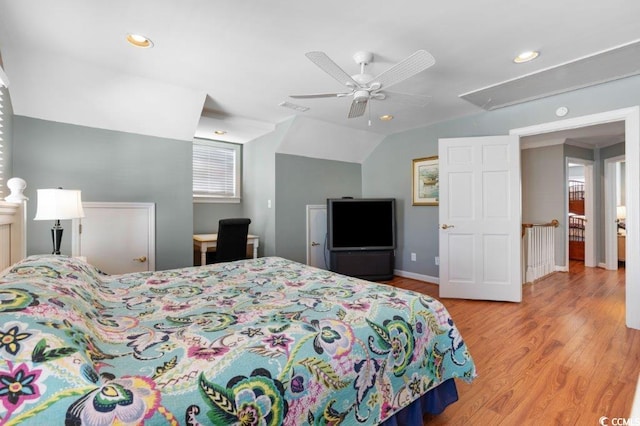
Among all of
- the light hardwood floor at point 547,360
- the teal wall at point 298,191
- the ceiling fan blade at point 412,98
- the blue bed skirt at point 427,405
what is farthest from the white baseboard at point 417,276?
the blue bed skirt at point 427,405

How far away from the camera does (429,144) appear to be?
171 inches

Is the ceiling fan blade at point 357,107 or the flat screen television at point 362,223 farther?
the flat screen television at point 362,223

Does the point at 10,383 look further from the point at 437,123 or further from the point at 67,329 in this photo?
the point at 437,123

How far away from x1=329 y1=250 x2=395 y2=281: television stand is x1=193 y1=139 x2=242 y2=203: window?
200 centimetres

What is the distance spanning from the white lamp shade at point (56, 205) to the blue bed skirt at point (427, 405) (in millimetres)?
2527

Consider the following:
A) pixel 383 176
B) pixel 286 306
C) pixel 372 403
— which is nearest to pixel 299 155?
pixel 383 176

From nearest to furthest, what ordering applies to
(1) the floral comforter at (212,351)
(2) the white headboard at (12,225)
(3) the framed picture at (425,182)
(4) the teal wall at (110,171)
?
(1) the floral comforter at (212,351) < (2) the white headboard at (12,225) < (4) the teal wall at (110,171) < (3) the framed picture at (425,182)

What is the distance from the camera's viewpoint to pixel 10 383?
25.5 inches

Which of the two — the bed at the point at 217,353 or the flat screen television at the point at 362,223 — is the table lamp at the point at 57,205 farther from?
the flat screen television at the point at 362,223

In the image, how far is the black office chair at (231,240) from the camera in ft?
11.8

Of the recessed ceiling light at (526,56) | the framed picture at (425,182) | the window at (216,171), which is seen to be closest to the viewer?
the recessed ceiling light at (526,56)

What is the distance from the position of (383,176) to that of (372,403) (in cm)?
421

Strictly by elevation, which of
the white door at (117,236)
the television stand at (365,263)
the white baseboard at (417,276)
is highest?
the white door at (117,236)

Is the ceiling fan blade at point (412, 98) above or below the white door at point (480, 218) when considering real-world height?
above
